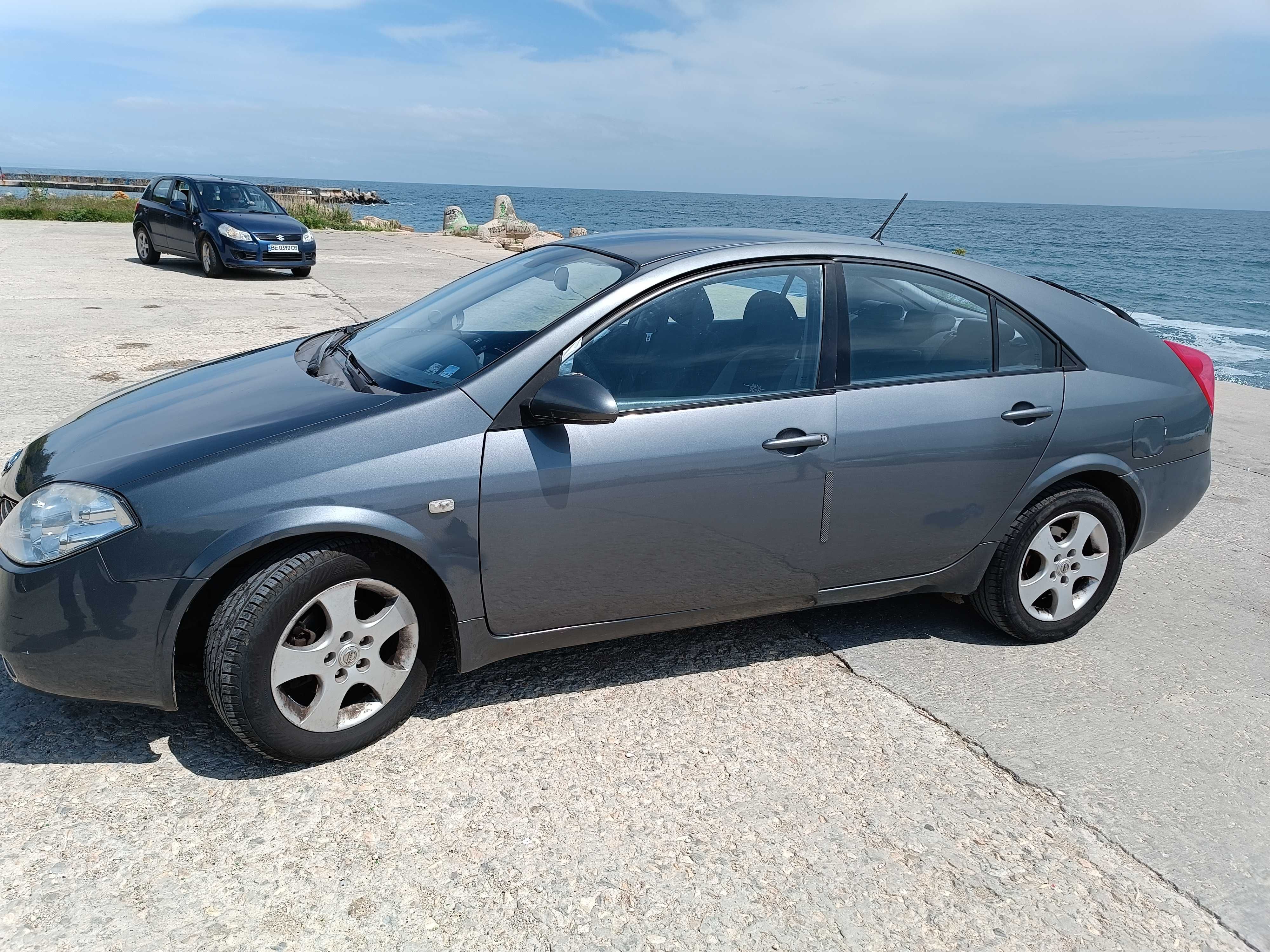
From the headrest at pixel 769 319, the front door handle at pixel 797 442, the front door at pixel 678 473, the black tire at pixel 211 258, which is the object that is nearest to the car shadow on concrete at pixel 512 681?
the front door at pixel 678 473

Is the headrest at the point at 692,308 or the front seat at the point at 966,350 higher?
the headrest at the point at 692,308

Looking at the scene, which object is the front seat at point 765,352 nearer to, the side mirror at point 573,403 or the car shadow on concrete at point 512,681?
the side mirror at point 573,403

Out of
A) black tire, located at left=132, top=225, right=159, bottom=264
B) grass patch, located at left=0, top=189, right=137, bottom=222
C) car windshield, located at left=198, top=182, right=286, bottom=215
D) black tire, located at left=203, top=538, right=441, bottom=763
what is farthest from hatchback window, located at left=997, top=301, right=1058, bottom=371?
grass patch, located at left=0, top=189, right=137, bottom=222

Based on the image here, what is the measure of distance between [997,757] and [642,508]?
4.61ft

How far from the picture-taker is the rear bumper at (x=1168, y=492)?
405cm

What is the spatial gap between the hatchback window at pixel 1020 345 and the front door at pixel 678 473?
810mm

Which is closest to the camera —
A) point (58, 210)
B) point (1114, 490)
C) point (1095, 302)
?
point (1114, 490)

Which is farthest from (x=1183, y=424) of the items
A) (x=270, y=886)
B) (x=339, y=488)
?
(x=270, y=886)

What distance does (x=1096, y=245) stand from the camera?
6819cm

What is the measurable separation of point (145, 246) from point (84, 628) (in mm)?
16877

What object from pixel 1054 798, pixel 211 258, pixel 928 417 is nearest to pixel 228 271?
pixel 211 258

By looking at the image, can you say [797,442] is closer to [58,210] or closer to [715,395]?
[715,395]

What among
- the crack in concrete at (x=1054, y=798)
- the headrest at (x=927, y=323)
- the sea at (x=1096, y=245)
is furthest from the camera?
the sea at (x=1096, y=245)

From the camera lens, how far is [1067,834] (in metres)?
2.80
